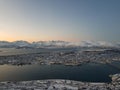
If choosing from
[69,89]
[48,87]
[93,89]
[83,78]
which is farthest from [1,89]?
[83,78]

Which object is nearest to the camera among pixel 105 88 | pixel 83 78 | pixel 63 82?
pixel 105 88

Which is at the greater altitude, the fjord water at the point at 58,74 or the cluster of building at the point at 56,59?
the cluster of building at the point at 56,59

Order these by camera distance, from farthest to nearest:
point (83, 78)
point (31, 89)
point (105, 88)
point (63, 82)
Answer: point (83, 78), point (63, 82), point (105, 88), point (31, 89)

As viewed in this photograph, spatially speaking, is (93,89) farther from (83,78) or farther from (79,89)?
(83,78)

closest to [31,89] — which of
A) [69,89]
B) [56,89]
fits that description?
[56,89]

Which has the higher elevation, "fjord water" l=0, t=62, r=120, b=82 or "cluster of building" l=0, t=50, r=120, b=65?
"cluster of building" l=0, t=50, r=120, b=65

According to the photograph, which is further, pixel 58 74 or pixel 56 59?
pixel 56 59

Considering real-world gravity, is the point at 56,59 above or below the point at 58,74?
above

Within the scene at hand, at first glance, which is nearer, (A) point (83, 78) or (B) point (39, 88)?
(B) point (39, 88)

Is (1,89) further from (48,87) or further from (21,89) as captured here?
(48,87)

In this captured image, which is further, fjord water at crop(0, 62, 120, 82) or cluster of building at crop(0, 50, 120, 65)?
cluster of building at crop(0, 50, 120, 65)

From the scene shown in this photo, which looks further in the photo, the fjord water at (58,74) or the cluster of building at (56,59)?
the cluster of building at (56,59)
